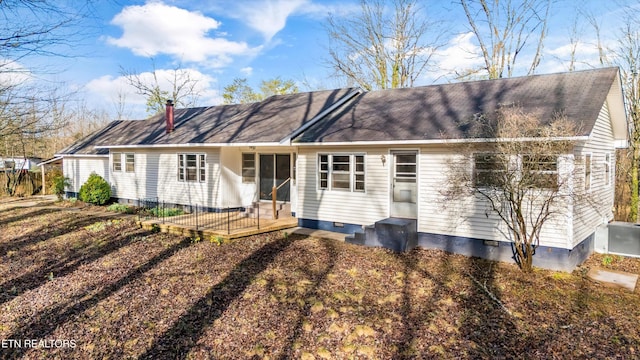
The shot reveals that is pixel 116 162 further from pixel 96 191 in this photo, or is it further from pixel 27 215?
pixel 27 215

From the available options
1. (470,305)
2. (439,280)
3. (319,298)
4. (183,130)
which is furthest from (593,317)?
(183,130)

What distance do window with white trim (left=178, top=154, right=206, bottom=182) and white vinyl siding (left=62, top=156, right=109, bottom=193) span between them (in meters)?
6.25

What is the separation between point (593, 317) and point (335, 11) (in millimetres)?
21803

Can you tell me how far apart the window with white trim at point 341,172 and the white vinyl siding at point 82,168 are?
42.4ft

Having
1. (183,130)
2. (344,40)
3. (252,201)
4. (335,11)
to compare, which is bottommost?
(252,201)

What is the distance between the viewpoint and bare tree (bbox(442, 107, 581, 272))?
685 centimetres

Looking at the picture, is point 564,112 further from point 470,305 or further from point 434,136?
point 470,305

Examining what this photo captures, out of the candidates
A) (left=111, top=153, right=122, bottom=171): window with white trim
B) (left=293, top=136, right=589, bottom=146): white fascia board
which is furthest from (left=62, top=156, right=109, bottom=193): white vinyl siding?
(left=293, top=136, right=589, bottom=146): white fascia board

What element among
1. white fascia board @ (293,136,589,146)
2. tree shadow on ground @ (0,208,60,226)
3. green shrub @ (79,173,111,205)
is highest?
white fascia board @ (293,136,589,146)

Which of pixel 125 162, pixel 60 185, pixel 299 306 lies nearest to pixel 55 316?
pixel 299 306

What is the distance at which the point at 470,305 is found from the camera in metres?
6.04

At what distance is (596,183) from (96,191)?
18607 millimetres

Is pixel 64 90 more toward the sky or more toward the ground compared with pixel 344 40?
more toward the ground

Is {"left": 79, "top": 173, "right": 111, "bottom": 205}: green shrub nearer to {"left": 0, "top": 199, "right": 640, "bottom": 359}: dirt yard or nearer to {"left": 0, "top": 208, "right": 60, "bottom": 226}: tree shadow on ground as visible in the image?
{"left": 0, "top": 208, "right": 60, "bottom": 226}: tree shadow on ground
